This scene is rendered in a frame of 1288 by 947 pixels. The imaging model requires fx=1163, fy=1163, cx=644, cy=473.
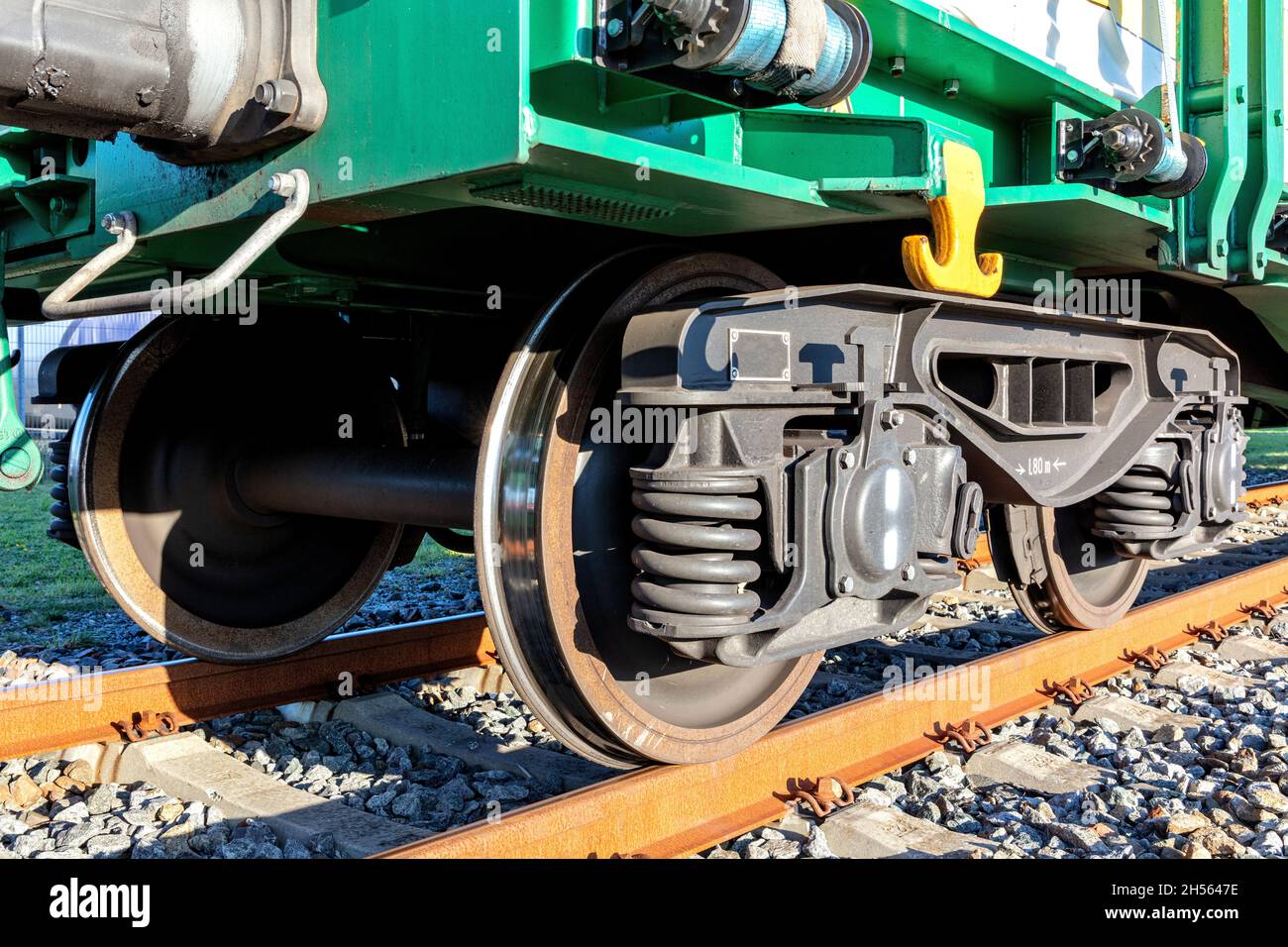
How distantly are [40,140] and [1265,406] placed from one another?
21.1 ft

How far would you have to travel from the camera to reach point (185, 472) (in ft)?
13.5

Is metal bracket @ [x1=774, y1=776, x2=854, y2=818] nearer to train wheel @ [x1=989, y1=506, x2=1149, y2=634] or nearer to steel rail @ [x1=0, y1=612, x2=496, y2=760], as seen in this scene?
train wheel @ [x1=989, y1=506, x2=1149, y2=634]

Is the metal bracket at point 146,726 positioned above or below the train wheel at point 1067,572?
below

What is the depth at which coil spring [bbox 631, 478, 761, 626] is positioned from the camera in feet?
8.18

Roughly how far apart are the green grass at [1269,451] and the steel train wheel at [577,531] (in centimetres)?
1183

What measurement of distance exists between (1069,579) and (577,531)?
249cm

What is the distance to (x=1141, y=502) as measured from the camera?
4207 millimetres

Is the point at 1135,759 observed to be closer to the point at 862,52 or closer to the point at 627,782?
the point at 627,782

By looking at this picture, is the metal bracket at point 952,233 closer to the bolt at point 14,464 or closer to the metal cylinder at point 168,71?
the metal cylinder at point 168,71

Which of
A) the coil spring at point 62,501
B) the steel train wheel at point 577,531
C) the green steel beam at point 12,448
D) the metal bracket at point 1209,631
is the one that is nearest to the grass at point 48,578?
the coil spring at point 62,501

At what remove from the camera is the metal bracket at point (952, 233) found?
8.66 feet

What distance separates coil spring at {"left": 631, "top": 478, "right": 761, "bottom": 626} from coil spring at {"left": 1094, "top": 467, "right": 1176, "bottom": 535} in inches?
87.3
